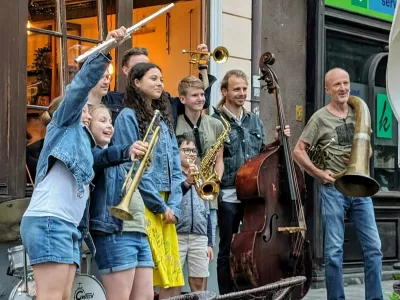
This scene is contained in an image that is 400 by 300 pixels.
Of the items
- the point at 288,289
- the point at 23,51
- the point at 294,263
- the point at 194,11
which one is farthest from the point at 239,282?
the point at 288,289

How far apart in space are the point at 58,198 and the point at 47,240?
0.78ft

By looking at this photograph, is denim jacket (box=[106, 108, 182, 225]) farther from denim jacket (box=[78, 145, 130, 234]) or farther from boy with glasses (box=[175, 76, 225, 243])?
boy with glasses (box=[175, 76, 225, 243])

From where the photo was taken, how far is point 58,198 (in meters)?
4.66

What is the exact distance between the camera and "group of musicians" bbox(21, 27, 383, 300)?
4.65 m

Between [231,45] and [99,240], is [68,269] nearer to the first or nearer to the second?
[99,240]

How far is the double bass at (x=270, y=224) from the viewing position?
7.09 metres

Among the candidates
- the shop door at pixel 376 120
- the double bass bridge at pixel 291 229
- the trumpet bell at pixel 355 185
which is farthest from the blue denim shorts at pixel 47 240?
the shop door at pixel 376 120

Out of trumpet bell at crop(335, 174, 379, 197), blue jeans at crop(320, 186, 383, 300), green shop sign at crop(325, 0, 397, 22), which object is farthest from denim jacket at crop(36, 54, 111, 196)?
green shop sign at crop(325, 0, 397, 22)

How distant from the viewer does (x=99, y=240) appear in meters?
5.48

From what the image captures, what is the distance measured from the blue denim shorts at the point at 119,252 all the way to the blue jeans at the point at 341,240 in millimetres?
2428

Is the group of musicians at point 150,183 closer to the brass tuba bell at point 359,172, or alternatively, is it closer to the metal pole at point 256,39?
the brass tuba bell at point 359,172

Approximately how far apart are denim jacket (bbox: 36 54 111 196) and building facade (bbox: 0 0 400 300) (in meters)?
1.69

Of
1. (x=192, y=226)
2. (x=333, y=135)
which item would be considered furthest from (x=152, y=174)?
(x=333, y=135)

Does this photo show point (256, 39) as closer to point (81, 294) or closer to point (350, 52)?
point (350, 52)
